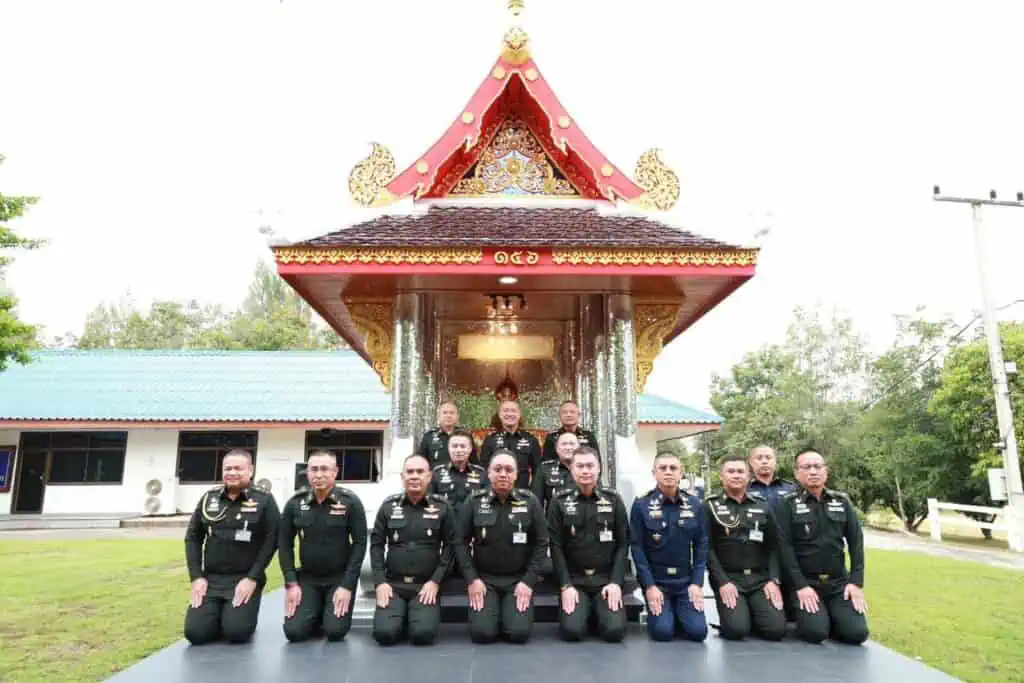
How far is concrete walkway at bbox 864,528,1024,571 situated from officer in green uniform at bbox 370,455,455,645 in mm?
10227

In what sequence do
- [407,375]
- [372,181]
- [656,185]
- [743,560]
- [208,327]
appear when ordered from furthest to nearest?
[208,327] < [656,185] < [372,181] < [407,375] < [743,560]

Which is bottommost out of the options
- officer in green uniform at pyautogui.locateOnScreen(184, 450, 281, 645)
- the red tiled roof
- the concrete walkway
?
the concrete walkway

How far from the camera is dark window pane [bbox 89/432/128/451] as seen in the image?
632 inches

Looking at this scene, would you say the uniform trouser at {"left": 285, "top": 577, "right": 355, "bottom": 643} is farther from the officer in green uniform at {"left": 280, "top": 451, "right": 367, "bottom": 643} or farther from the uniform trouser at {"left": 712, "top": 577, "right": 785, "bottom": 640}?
the uniform trouser at {"left": 712, "top": 577, "right": 785, "bottom": 640}

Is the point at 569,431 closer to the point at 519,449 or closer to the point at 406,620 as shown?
the point at 519,449

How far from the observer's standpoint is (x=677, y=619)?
4.36 metres

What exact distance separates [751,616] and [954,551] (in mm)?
11180

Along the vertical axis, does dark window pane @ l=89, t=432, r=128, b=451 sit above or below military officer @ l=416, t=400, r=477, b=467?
above

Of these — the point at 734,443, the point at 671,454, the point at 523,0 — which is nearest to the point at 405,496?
the point at 671,454

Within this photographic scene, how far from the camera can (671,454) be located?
14.7ft

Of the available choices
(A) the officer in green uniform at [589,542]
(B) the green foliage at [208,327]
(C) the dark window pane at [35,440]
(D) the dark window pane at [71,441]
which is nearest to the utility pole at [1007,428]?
(A) the officer in green uniform at [589,542]

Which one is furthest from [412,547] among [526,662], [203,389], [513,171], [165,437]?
[203,389]

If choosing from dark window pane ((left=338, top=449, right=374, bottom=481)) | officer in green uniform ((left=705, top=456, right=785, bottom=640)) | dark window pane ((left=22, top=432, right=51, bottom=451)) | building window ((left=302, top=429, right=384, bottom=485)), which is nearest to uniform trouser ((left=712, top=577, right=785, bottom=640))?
officer in green uniform ((left=705, top=456, right=785, bottom=640))

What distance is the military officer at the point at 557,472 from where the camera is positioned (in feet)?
17.3
